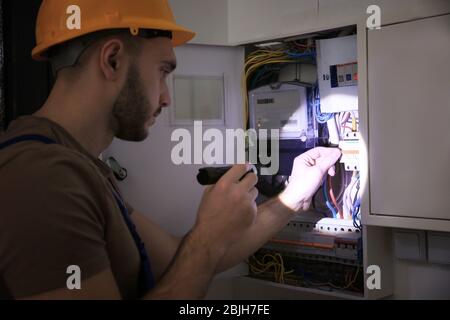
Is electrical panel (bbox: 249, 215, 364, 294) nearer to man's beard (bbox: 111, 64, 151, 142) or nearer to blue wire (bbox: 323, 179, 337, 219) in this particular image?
blue wire (bbox: 323, 179, 337, 219)

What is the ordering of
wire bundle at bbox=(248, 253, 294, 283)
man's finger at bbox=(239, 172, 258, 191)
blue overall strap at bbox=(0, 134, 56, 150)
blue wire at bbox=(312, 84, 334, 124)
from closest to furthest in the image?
blue overall strap at bbox=(0, 134, 56, 150) < man's finger at bbox=(239, 172, 258, 191) < blue wire at bbox=(312, 84, 334, 124) < wire bundle at bbox=(248, 253, 294, 283)

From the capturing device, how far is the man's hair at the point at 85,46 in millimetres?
1060

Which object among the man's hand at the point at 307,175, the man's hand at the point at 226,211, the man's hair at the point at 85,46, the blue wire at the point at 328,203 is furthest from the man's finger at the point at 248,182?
the blue wire at the point at 328,203

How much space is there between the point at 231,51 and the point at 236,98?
19 cm

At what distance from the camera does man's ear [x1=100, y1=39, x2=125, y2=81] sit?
3.42ft

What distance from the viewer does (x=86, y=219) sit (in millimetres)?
824

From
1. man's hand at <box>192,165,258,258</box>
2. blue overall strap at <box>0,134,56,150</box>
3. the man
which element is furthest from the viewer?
man's hand at <box>192,165,258,258</box>

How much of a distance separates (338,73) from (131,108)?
90cm

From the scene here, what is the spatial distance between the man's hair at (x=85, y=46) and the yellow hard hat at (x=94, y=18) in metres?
0.01

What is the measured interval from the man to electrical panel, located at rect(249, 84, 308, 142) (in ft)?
2.50

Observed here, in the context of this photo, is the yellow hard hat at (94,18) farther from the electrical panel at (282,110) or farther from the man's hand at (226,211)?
the electrical panel at (282,110)

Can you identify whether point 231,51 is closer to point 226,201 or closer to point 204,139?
point 204,139

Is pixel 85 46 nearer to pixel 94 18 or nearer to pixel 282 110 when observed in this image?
pixel 94 18

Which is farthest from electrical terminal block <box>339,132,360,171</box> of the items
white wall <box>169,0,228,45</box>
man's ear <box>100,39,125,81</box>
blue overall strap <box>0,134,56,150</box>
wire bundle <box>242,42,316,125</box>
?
blue overall strap <box>0,134,56,150</box>
